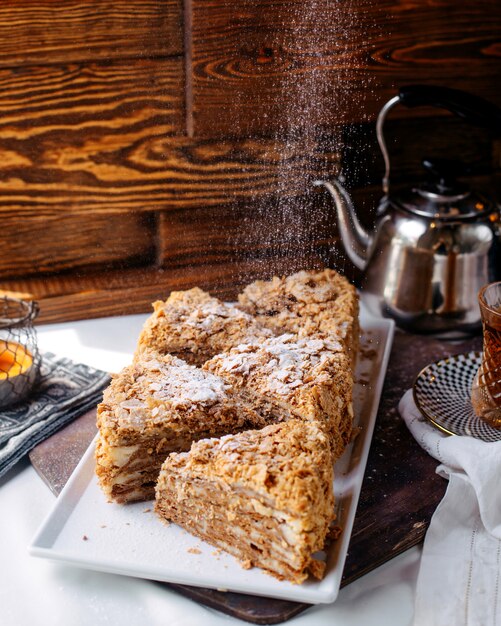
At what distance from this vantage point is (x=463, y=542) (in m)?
1.39

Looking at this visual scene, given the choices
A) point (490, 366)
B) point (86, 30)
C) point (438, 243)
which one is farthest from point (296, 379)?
point (86, 30)

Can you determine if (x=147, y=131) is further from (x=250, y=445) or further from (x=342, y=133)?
(x=250, y=445)

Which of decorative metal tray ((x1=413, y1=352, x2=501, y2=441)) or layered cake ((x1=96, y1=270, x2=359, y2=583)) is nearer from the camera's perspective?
layered cake ((x1=96, y1=270, x2=359, y2=583))

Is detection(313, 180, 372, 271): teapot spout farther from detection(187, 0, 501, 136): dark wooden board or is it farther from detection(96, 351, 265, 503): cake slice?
detection(96, 351, 265, 503): cake slice

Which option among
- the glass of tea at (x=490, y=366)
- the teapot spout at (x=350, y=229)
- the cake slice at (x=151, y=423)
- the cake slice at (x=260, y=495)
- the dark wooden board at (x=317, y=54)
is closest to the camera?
the cake slice at (x=260, y=495)

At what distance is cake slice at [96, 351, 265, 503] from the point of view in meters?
1.41

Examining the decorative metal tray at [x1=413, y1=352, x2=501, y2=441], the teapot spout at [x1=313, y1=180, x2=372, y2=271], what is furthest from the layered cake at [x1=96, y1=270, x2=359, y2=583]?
the teapot spout at [x1=313, y1=180, x2=372, y2=271]

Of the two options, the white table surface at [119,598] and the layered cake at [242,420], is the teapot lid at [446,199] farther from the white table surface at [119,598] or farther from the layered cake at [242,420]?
the white table surface at [119,598]

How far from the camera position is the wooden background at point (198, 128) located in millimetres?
1959

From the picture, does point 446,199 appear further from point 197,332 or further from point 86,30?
point 86,30

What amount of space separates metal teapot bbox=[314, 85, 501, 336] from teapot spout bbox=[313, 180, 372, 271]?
1.8 inches

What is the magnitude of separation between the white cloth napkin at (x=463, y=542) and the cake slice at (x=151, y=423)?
1.15 ft

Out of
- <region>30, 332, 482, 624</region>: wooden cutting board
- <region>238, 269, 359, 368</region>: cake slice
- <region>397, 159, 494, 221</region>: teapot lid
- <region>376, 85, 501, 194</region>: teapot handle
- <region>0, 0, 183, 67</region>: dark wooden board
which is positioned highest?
<region>0, 0, 183, 67</region>: dark wooden board

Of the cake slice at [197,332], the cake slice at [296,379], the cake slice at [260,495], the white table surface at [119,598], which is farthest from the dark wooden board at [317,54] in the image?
the white table surface at [119,598]
